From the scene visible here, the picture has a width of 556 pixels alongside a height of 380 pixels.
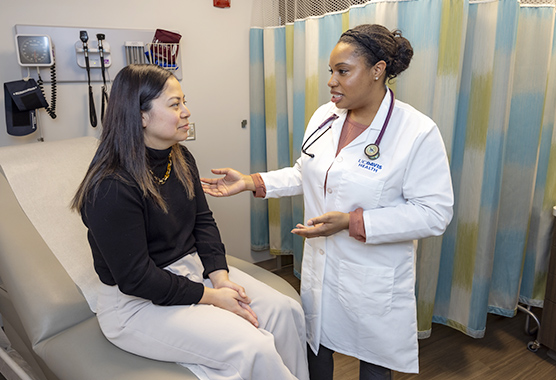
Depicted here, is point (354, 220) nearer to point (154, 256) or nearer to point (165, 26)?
point (154, 256)

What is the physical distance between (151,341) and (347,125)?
868 millimetres

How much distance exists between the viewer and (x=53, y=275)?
55.1 inches

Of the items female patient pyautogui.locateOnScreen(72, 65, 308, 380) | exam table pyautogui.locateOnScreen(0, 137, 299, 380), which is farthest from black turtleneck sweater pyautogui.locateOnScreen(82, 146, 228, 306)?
exam table pyautogui.locateOnScreen(0, 137, 299, 380)

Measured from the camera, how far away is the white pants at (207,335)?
43.6 inches

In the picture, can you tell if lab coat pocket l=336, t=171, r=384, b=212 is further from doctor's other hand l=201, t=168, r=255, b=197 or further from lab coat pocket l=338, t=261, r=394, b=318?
doctor's other hand l=201, t=168, r=255, b=197

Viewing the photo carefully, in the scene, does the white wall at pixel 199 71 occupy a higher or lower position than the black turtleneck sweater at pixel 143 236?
higher

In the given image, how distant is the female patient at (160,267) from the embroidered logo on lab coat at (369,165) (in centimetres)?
48

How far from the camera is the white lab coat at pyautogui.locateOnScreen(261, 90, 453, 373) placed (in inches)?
48.8

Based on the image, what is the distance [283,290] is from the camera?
1.54m

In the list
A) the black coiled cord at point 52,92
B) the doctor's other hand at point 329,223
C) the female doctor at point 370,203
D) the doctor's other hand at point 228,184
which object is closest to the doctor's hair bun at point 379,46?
the female doctor at point 370,203

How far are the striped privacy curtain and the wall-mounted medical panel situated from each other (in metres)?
0.69

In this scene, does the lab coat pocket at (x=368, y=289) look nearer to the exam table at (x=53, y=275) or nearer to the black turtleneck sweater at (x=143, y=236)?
the exam table at (x=53, y=275)

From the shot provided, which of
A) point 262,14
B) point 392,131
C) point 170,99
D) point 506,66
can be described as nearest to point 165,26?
point 262,14

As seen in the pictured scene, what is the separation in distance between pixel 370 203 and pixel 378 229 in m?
0.09
